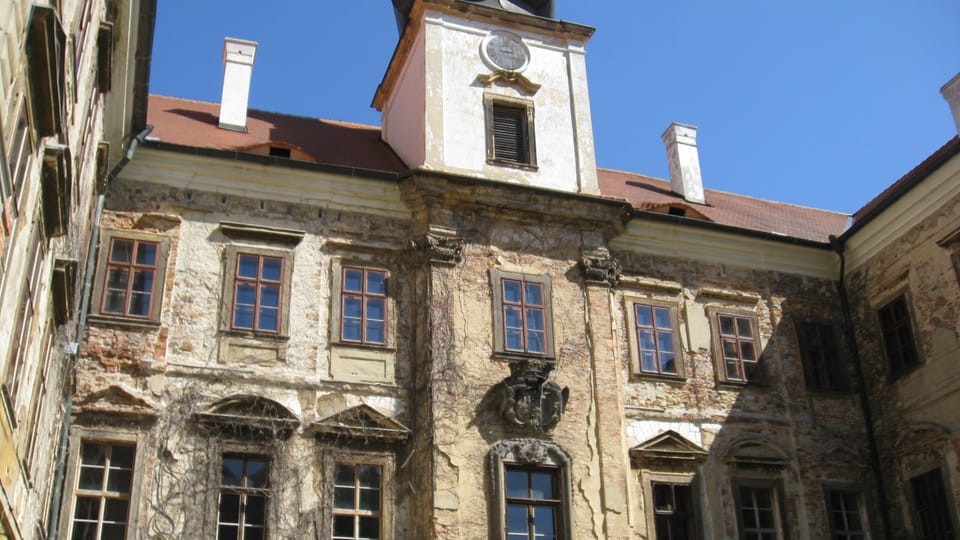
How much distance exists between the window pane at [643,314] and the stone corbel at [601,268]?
51cm

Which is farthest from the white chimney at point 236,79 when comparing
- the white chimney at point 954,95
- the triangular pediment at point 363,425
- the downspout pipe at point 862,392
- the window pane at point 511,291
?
the white chimney at point 954,95

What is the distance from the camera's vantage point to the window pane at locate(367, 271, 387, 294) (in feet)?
48.1

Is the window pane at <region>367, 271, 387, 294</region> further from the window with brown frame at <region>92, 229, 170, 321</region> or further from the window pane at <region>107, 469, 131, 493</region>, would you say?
the window pane at <region>107, 469, 131, 493</region>

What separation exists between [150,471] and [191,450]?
535mm

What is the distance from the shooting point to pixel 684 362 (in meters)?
15.8

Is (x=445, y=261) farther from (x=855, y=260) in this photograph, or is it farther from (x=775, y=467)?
(x=855, y=260)

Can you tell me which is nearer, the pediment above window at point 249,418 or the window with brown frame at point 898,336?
the pediment above window at point 249,418

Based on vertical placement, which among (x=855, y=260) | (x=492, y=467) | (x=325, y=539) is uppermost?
(x=855, y=260)

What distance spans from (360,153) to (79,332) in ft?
A: 19.5

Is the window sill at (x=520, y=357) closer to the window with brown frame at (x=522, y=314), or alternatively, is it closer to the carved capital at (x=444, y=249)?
the window with brown frame at (x=522, y=314)

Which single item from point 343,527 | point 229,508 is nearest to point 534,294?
point 343,527

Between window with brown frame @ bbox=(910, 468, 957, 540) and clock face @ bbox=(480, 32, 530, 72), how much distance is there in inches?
348

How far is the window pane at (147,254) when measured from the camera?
13742 millimetres

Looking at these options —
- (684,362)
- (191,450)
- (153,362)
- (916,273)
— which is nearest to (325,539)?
(191,450)
